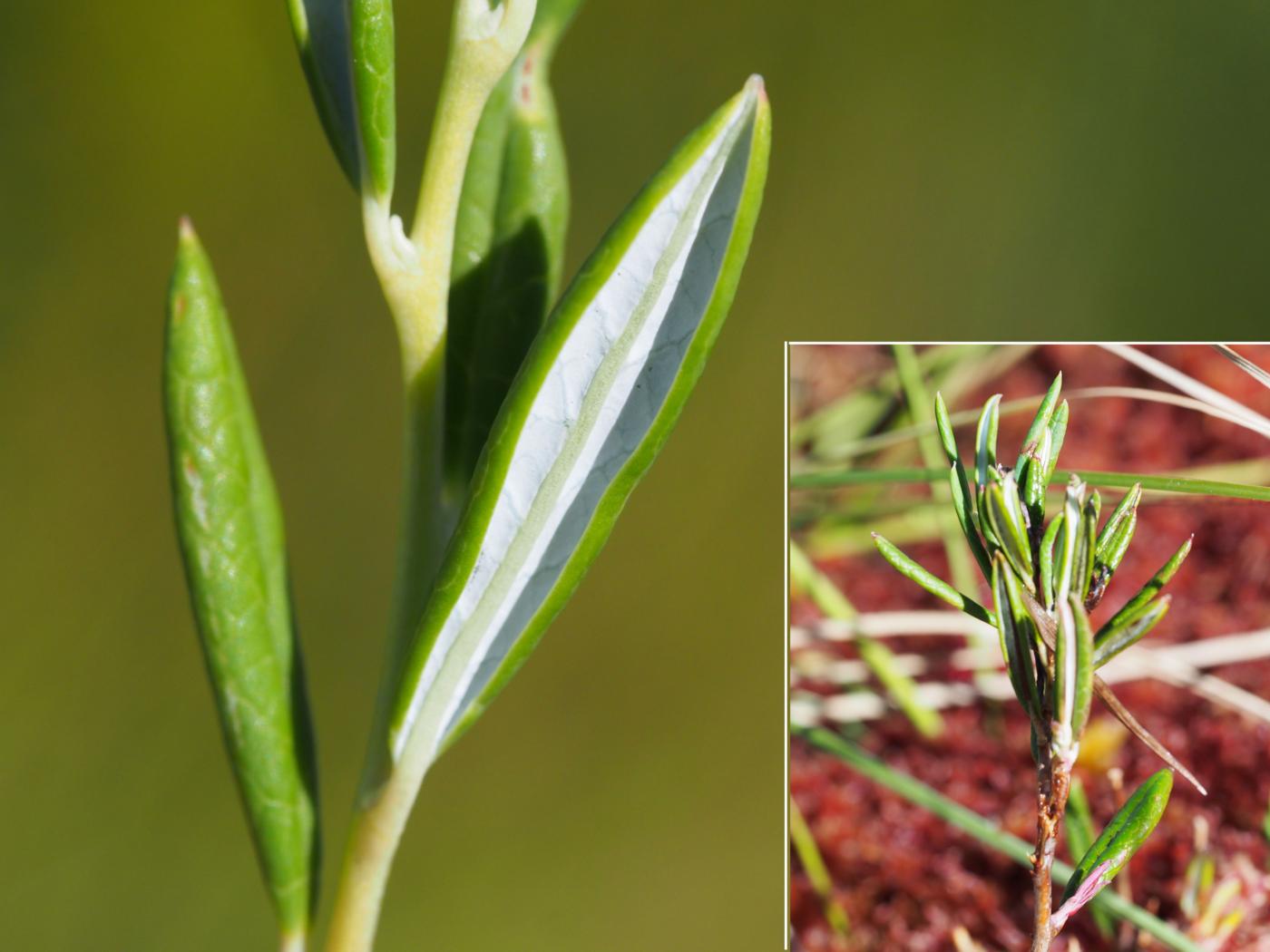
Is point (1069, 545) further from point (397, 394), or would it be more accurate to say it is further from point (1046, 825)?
point (397, 394)

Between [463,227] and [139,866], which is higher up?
[463,227]

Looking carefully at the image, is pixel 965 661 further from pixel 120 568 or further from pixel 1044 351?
pixel 120 568

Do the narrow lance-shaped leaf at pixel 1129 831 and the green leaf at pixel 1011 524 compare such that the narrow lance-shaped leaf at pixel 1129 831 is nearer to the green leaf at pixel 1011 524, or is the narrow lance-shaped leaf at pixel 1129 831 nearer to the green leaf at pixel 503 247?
the green leaf at pixel 1011 524

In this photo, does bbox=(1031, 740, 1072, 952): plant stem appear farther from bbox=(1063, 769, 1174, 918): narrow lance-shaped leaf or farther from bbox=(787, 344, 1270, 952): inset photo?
bbox=(787, 344, 1270, 952): inset photo

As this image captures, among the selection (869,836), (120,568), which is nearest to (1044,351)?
(869,836)

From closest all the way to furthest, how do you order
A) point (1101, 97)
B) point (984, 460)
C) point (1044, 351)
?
1. point (984, 460)
2. point (1044, 351)
3. point (1101, 97)

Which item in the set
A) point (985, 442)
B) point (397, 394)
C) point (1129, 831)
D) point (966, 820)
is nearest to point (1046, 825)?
point (1129, 831)
